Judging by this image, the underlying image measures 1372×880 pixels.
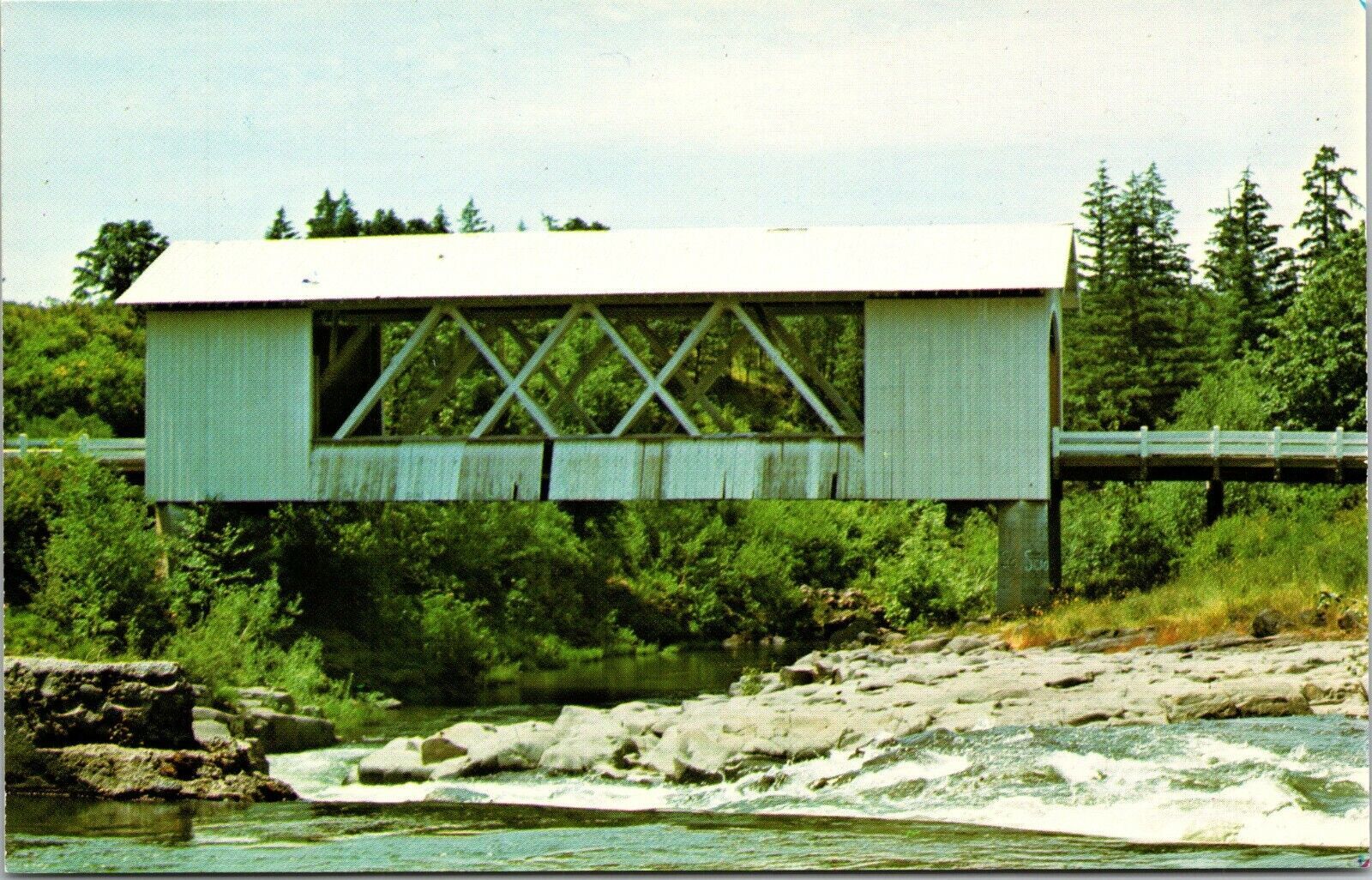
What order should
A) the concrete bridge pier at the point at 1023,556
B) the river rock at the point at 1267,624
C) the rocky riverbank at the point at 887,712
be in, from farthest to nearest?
the concrete bridge pier at the point at 1023,556 → the river rock at the point at 1267,624 → the rocky riverbank at the point at 887,712

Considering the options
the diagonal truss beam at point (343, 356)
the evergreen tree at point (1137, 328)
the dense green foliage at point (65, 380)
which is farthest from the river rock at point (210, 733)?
the evergreen tree at point (1137, 328)

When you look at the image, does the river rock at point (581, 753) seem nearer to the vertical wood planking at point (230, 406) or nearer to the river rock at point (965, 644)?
the river rock at point (965, 644)

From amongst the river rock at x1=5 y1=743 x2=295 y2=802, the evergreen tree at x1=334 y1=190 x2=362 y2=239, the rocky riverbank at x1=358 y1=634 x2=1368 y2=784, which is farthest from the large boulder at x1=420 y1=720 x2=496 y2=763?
the evergreen tree at x1=334 y1=190 x2=362 y2=239

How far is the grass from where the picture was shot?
20969 mm

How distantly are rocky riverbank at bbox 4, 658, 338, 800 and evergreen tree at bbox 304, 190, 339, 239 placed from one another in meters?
28.5

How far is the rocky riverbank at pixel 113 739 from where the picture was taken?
15750mm

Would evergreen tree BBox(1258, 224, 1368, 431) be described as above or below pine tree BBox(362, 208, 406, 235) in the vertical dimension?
below

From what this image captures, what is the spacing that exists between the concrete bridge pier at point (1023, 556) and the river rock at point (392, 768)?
8.81 meters

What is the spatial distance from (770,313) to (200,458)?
24.5ft

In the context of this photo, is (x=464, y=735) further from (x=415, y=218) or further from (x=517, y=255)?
(x=415, y=218)

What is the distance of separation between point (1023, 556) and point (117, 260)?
19.4 meters

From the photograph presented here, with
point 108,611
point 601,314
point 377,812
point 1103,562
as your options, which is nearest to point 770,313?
point 601,314

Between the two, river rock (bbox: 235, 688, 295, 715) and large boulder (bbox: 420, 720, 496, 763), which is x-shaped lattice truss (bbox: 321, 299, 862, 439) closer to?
river rock (bbox: 235, 688, 295, 715)

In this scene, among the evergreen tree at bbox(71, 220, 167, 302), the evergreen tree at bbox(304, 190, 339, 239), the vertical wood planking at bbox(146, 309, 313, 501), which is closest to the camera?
the vertical wood planking at bbox(146, 309, 313, 501)
